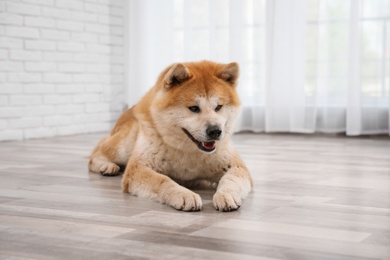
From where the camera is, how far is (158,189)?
2.23m

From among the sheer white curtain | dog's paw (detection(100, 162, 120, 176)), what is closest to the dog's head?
dog's paw (detection(100, 162, 120, 176))

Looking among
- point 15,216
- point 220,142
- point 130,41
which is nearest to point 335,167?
point 220,142

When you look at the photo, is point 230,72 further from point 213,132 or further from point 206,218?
point 206,218

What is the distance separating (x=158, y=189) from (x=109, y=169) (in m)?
0.76

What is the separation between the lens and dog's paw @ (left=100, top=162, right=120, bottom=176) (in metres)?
2.94

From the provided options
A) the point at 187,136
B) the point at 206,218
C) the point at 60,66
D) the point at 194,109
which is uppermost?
the point at 60,66

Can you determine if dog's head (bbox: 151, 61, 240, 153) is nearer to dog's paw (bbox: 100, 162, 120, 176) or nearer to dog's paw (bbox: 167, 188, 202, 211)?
dog's paw (bbox: 167, 188, 202, 211)

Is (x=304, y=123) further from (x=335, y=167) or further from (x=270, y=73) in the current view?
(x=335, y=167)

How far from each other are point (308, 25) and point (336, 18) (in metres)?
0.25

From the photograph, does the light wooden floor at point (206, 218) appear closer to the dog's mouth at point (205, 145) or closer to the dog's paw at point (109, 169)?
the dog's paw at point (109, 169)

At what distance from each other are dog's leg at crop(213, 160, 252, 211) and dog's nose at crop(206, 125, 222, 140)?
7.1 inches

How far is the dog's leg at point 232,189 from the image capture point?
6.82ft

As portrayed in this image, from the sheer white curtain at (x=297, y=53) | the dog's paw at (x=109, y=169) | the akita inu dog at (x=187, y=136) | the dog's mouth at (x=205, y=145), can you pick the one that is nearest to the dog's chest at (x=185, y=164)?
the akita inu dog at (x=187, y=136)

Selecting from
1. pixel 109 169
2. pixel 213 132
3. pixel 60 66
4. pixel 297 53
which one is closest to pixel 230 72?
pixel 213 132
